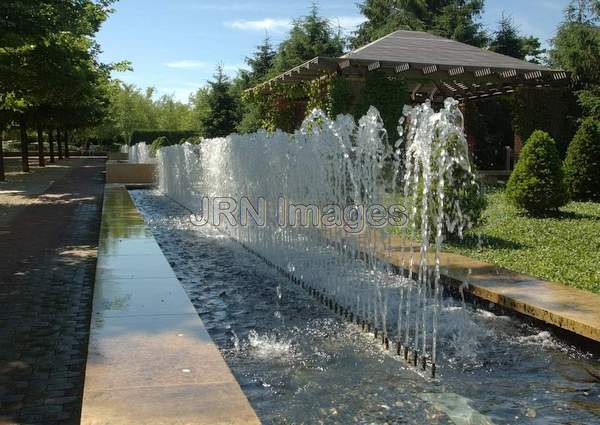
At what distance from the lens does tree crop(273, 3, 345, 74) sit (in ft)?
111

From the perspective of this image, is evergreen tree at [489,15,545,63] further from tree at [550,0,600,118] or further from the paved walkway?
the paved walkway

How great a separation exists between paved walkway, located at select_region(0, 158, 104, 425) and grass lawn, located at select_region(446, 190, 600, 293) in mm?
4831

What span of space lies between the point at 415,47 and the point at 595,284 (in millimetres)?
14826

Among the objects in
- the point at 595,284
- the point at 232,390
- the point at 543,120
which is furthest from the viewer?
the point at 543,120

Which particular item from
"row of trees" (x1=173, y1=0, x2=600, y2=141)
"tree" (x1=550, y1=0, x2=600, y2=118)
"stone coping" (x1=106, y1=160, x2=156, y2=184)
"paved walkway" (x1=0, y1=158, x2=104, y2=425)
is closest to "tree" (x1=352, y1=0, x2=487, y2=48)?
"row of trees" (x1=173, y1=0, x2=600, y2=141)

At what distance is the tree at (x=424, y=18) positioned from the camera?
32625mm

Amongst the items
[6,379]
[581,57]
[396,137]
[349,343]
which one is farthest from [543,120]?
[6,379]

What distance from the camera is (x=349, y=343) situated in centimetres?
507

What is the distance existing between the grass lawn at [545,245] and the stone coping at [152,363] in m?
4.16

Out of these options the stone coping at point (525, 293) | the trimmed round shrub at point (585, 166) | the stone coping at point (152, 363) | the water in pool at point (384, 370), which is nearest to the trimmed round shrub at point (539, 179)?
the trimmed round shrub at point (585, 166)

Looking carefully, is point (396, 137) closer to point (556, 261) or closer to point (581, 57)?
point (581, 57)

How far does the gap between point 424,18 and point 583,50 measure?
14959mm

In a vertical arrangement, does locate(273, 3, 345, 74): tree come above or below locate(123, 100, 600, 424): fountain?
above

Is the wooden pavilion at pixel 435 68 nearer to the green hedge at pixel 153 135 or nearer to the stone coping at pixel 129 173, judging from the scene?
the stone coping at pixel 129 173
